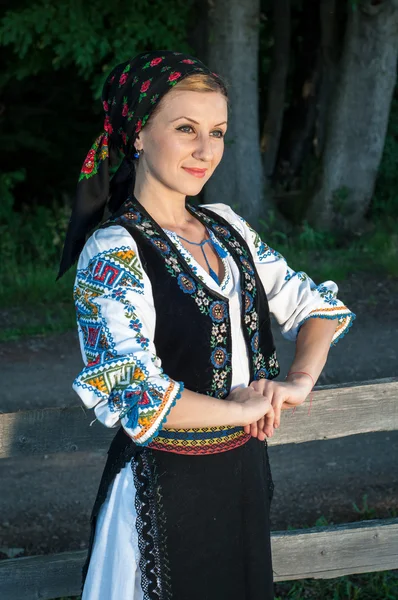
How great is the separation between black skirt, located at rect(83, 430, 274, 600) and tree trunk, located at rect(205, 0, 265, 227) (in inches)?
303


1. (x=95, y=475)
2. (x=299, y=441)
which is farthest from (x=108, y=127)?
(x=95, y=475)

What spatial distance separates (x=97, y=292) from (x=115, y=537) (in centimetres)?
67

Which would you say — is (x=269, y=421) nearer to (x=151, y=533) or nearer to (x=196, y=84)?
(x=151, y=533)

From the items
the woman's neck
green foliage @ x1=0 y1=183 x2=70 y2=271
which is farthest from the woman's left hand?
green foliage @ x1=0 y1=183 x2=70 y2=271

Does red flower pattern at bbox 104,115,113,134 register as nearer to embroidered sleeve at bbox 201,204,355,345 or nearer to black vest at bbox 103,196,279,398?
black vest at bbox 103,196,279,398

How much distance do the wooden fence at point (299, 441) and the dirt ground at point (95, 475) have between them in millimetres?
1266

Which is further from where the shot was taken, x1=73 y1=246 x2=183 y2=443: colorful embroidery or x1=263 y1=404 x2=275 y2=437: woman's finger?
x1=263 y1=404 x2=275 y2=437: woman's finger

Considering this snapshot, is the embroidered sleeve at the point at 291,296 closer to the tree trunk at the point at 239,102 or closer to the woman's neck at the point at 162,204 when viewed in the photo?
the woman's neck at the point at 162,204

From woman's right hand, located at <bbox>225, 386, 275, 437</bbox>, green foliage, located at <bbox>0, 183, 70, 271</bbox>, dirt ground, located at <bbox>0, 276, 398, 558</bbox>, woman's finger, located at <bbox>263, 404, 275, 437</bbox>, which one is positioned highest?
woman's right hand, located at <bbox>225, 386, 275, 437</bbox>

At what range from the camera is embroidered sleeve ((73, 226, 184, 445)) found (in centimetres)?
212

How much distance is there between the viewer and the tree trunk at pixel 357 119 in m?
9.95

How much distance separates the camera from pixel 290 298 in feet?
8.66

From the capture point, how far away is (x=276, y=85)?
43.8 ft

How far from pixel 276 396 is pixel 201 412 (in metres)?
0.24
